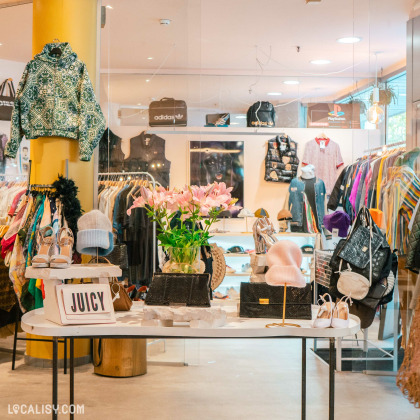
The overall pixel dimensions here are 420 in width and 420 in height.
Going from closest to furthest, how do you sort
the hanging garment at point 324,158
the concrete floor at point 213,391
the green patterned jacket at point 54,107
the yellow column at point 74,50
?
1. the concrete floor at point 213,391
2. the green patterned jacket at point 54,107
3. the yellow column at point 74,50
4. the hanging garment at point 324,158

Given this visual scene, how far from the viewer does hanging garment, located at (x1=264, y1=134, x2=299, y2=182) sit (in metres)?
8.27

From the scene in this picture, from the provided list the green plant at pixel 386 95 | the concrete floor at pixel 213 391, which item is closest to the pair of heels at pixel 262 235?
the concrete floor at pixel 213 391

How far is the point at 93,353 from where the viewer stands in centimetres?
488

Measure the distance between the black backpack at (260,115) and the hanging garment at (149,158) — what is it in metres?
3.36

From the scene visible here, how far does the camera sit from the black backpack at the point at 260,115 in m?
8.34

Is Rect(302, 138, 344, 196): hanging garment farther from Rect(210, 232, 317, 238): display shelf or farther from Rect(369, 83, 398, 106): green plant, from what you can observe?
Rect(369, 83, 398, 106): green plant

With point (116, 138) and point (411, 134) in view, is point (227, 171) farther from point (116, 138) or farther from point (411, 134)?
point (411, 134)

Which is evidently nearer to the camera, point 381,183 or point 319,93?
point 381,183

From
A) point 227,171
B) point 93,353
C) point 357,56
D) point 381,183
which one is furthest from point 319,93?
point 93,353

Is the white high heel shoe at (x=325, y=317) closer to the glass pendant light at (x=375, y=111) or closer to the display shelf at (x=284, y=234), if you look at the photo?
the glass pendant light at (x=375, y=111)

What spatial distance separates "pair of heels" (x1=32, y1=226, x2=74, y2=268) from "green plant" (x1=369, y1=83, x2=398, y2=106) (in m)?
2.97

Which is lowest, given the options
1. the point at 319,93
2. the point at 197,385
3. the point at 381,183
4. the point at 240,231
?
the point at 197,385

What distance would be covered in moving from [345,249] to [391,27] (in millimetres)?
2181

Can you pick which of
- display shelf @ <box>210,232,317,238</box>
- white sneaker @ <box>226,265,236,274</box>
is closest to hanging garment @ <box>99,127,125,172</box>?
display shelf @ <box>210,232,317,238</box>
